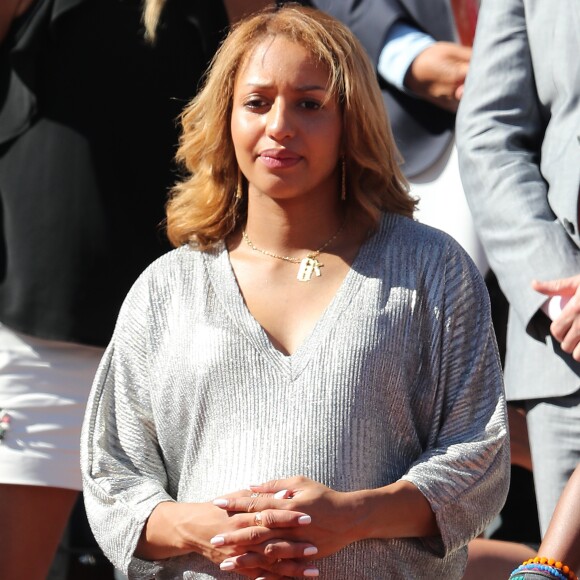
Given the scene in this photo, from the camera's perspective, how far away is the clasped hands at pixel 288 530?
2695 mm

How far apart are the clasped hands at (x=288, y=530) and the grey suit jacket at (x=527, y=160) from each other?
0.88 m

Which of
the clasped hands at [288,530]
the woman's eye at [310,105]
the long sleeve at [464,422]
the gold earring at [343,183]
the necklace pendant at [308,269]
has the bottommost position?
the clasped hands at [288,530]

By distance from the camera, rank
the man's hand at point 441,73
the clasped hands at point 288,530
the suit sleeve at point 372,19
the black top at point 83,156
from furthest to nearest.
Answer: the suit sleeve at point 372,19 → the man's hand at point 441,73 → the black top at point 83,156 → the clasped hands at point 288,530

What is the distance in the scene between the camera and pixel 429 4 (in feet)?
14.2

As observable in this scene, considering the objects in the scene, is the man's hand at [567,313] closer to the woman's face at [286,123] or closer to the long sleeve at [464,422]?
the long sleeve at [464,422]

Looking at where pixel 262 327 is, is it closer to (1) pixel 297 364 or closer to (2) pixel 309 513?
(1) pixel 297 364

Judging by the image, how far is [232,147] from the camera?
3.25m

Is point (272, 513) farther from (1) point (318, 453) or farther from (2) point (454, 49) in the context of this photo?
(2) point (454, 49)

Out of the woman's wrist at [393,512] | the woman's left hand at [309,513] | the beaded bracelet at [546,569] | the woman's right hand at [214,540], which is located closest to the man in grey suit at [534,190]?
the beaded bracelet at [546,569]

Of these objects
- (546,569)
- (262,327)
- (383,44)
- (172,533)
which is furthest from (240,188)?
(383,44)

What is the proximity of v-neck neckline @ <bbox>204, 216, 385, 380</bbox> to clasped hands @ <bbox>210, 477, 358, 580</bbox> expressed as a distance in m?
0.28

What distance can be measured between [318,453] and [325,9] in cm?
198

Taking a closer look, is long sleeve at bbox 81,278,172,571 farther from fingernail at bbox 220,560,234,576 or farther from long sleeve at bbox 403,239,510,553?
long sleeve at bbox 403,239,510,553

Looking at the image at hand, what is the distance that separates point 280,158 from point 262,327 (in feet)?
1.22
